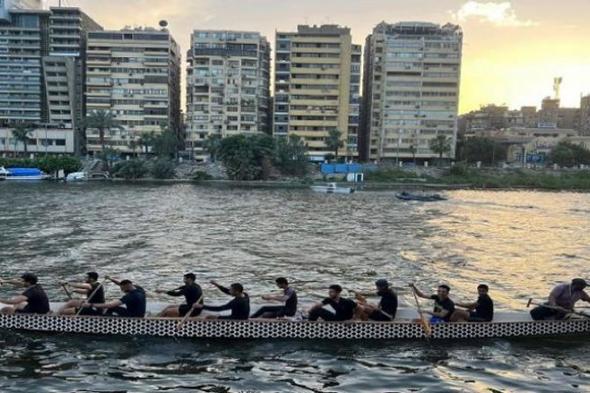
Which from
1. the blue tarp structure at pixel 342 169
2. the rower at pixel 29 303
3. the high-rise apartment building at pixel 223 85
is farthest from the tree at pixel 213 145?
the rower at pixel 29 303

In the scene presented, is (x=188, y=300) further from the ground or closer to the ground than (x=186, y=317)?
further from the ground

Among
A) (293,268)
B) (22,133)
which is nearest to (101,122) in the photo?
(22,133)

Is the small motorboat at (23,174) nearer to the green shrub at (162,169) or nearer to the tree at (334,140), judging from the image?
the green shrub at (162,169)

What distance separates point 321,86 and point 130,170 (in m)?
57.7

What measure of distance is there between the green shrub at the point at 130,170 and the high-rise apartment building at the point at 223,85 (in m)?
35.8

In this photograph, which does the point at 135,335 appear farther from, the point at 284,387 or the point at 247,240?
the point at 247,240

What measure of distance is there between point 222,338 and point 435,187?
100564 mm

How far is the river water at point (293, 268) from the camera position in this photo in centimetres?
1495

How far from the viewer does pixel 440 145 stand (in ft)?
479

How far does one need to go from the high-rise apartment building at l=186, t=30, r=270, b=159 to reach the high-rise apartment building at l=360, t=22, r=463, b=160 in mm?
34450

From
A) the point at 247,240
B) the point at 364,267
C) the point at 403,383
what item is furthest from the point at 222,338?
the point at 247,240

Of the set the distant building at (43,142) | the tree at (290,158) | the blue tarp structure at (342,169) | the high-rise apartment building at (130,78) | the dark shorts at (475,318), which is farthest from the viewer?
the high-rise apartment building at (130,78)

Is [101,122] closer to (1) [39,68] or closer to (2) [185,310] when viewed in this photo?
(1) [39,68]

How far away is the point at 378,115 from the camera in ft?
519
